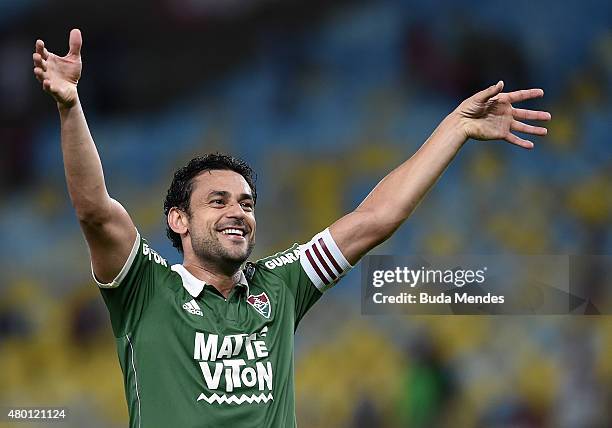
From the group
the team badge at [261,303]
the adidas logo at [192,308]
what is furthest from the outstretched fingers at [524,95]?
the adidas logo at [192,308]

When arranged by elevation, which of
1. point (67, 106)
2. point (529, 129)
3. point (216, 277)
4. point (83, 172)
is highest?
point (529, 129)

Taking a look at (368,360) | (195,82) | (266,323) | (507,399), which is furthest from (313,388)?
(266,323)

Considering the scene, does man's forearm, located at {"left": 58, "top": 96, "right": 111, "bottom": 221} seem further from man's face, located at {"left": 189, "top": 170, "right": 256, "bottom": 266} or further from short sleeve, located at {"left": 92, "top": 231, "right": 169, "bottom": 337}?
man's face, located at {"left": 189, "top": 170, "right": 256, "bottom": 266}

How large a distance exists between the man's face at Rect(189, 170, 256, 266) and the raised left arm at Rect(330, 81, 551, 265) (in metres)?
0.26

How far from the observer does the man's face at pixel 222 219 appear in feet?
7.81

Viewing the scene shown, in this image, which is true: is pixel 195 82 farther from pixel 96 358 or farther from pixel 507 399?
pixel 507 399

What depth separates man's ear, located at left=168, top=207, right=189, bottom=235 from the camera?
8.28 feet

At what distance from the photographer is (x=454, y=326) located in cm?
427

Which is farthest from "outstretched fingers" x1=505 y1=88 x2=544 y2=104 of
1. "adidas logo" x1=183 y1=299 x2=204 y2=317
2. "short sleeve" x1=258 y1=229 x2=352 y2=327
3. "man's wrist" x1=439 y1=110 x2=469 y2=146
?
"adidas logo" x1=183 y1=299 x2=204 y2=317

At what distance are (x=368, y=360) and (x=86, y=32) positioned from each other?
6.79ft

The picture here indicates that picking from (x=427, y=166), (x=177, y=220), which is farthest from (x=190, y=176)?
(x=427, y=166)

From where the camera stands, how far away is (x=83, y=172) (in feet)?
6.82

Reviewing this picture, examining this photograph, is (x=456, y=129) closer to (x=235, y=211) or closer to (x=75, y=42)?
(x=235, y=211)

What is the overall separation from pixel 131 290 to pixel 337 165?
7.37 ft
